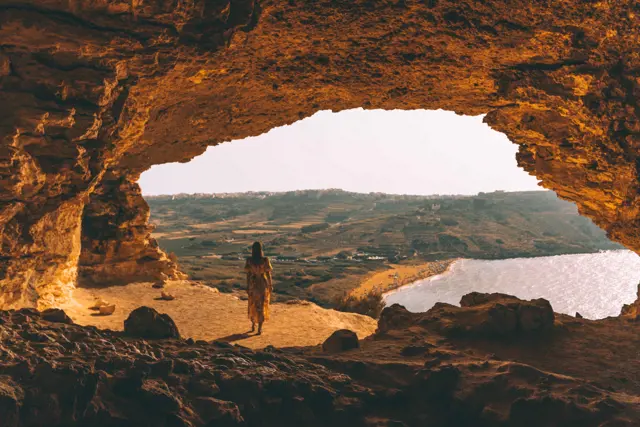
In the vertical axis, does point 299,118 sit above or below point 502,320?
above

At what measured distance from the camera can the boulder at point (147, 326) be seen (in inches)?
249

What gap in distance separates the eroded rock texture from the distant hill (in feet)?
39.7

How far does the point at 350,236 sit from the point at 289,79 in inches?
1472

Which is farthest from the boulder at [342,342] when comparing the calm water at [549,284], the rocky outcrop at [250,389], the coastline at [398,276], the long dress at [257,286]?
the coastline at [398,276]

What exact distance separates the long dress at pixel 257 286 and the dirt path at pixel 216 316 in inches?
24.3

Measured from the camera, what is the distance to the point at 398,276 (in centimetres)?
2819

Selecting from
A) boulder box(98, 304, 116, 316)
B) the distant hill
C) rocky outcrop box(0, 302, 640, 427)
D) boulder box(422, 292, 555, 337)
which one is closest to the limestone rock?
boulder box(98, 304, 116, 316)

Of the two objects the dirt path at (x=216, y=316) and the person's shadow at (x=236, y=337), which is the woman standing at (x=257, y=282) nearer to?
the person's shadow at (x=236, y=337)

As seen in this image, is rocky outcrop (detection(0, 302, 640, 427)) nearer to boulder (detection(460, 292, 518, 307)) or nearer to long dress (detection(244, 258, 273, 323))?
boulder (detection(460, 292, 518, 307))

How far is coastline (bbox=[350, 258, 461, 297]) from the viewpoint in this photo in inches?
942

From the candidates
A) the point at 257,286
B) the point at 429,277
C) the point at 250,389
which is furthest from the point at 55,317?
the point at 429,277

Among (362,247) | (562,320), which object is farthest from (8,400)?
(362,247)

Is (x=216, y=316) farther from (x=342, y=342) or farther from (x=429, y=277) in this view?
(x=429, y=277)

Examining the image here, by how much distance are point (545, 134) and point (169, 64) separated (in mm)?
9154
